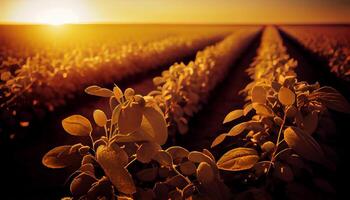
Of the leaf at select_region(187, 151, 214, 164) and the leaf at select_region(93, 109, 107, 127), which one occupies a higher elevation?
the leaf at select_region(93, 109, 107, 127)

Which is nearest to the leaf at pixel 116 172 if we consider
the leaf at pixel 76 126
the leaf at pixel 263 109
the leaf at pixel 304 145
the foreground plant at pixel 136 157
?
the foreground plant at pixel 136 157

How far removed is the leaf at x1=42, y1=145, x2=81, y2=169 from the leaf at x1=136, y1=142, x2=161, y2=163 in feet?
0.91

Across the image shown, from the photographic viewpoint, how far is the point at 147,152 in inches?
48.6

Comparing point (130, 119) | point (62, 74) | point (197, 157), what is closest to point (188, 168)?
point (197, 157)

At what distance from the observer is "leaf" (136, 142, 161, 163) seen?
1.22m

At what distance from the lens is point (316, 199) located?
125cm

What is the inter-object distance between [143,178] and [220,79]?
22.5ft

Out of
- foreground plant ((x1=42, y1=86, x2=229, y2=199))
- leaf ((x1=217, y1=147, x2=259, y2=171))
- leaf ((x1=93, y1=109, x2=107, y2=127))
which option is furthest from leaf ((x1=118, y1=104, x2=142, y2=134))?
leaf ((x1=217, y1=147, x2=259, y2=171))

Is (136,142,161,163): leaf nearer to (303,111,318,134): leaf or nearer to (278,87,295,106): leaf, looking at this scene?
(278,87,295,106): leaf

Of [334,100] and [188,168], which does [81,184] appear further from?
[334,100]

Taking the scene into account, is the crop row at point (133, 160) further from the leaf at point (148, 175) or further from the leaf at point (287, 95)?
the leaf at point (287, 95)

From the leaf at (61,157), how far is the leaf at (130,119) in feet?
0.94

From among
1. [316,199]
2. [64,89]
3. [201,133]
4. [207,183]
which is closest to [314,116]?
[316,199]

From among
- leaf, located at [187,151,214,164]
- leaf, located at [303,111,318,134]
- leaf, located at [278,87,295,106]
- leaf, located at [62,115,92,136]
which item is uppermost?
leaf, located at [278,87,295,106]
